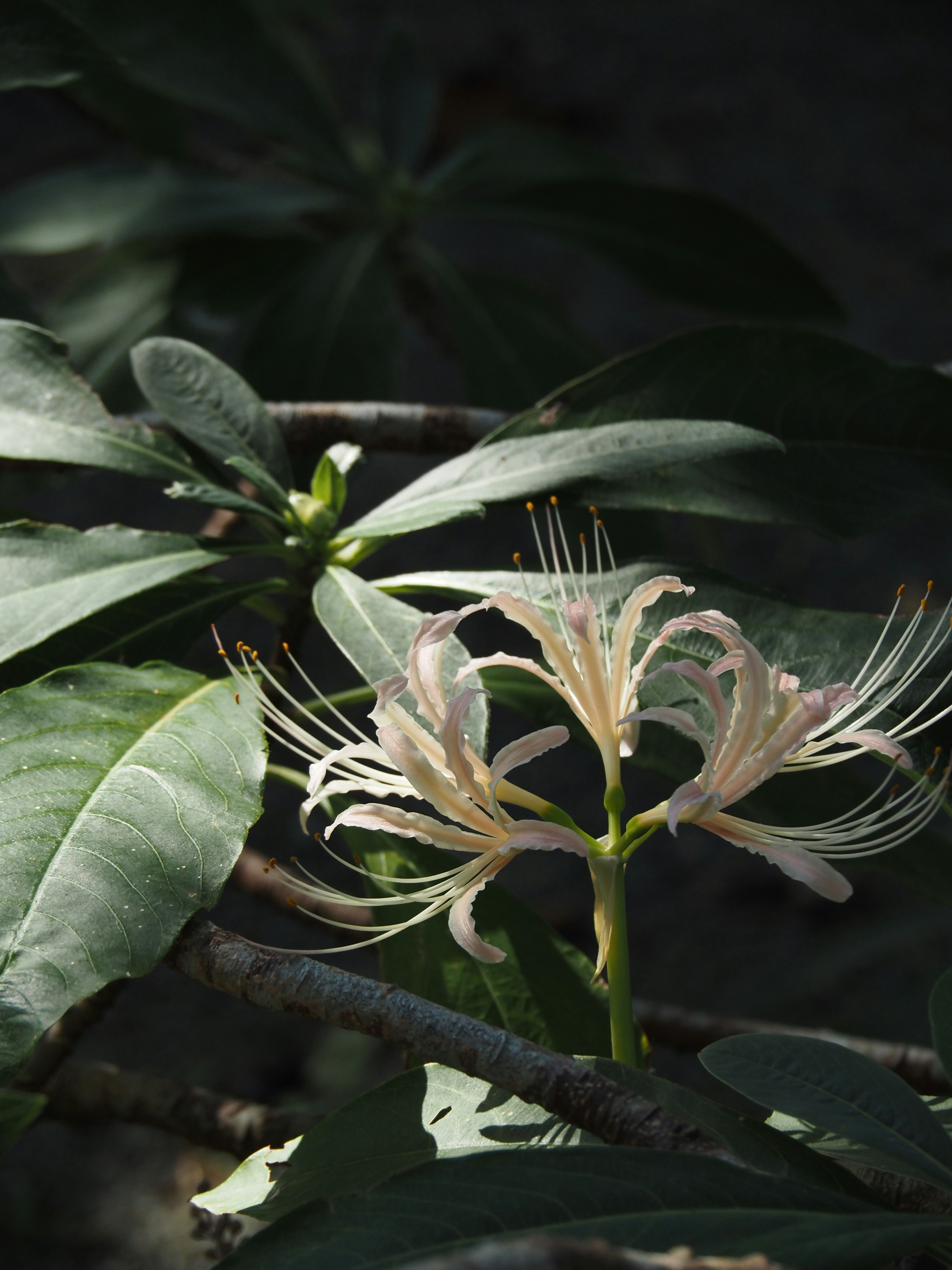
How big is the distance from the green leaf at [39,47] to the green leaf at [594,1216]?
93 centimetres

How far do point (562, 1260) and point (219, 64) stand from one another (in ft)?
5.55

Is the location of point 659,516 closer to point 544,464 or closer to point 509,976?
point 544,464

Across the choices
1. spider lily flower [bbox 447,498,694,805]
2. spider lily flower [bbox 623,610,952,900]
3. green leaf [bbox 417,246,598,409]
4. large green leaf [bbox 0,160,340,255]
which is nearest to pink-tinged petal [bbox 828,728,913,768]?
spider lily flower [bbox 623,610,952,900]

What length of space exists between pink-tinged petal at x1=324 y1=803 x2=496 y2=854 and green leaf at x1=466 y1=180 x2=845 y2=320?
3.69 feet

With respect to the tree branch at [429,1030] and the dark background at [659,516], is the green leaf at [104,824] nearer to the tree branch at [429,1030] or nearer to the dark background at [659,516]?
the tree branch at [429,1030]

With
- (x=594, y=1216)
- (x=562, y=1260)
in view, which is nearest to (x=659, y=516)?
(x=594, y=1216)

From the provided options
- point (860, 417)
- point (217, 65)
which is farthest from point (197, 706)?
point (217, 65)

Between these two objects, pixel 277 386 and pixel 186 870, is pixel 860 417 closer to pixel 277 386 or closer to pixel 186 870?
pixel 186 870

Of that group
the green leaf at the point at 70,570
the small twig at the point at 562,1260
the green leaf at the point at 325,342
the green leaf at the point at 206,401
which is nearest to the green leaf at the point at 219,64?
the green leaf at the point at 325,342

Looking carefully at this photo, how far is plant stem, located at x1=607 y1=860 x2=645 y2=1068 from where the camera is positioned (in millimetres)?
599

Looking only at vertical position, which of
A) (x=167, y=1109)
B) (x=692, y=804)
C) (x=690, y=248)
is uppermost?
(x=690, y=248)

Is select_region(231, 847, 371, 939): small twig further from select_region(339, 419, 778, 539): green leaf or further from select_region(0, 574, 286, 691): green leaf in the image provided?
select_region(339, 419, 778, 539): green leaf

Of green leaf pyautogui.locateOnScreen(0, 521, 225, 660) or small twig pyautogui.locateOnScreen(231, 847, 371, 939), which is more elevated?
green leaf pyautogui.locateOnScreen(0, 521, 225, 660)

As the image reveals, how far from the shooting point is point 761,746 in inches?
24.0
